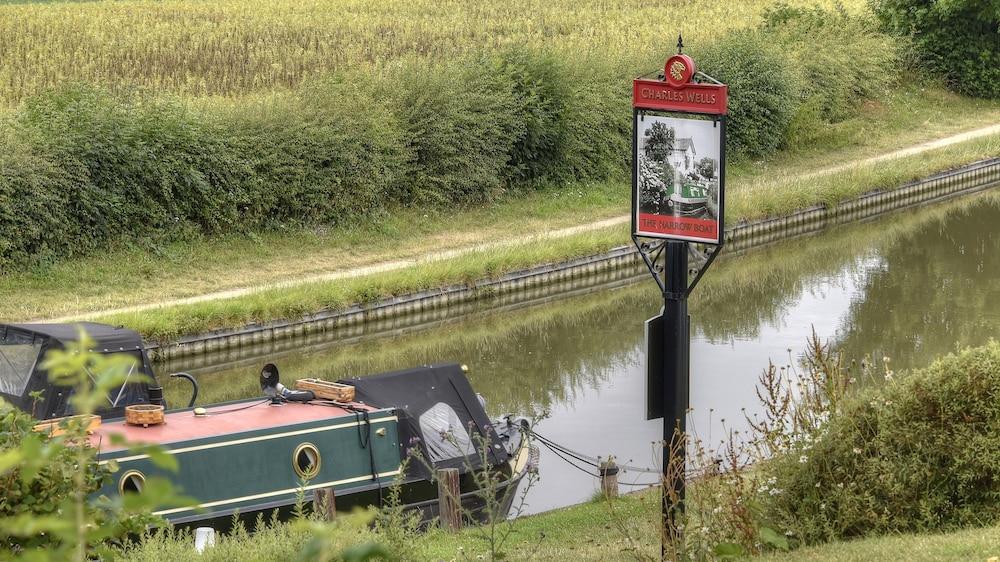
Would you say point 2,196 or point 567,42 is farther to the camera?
point 567,42

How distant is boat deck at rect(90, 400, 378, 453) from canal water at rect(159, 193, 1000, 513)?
2.55 meters

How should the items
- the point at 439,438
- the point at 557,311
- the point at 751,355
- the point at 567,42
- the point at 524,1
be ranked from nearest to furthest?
the point at 439,438
the point at 751,355
the point at 557,311
the point at 567,42
the point at 524,1

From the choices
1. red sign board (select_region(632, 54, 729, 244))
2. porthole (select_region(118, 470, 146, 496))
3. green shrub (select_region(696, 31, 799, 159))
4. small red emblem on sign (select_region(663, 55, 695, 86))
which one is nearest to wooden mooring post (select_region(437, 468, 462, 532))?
porthole (select_region(118, 470, 146, 496))

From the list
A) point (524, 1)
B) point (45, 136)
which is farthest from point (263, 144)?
point (524, 1)

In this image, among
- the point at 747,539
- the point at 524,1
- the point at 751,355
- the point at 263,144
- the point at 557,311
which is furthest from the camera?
the point at 524,1

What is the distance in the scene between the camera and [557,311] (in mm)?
21516

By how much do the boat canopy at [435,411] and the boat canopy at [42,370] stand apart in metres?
1.85

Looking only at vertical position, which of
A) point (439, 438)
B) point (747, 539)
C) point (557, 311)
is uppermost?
point (747, 539)

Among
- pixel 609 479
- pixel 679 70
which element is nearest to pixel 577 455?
pixel 609 479

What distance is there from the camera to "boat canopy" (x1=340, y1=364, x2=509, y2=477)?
40.2 feet

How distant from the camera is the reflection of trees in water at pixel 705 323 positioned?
59.8 feet

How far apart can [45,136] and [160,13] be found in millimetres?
19024

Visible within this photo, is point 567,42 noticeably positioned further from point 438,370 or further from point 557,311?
point 438,370

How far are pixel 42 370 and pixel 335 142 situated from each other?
12.5 m
